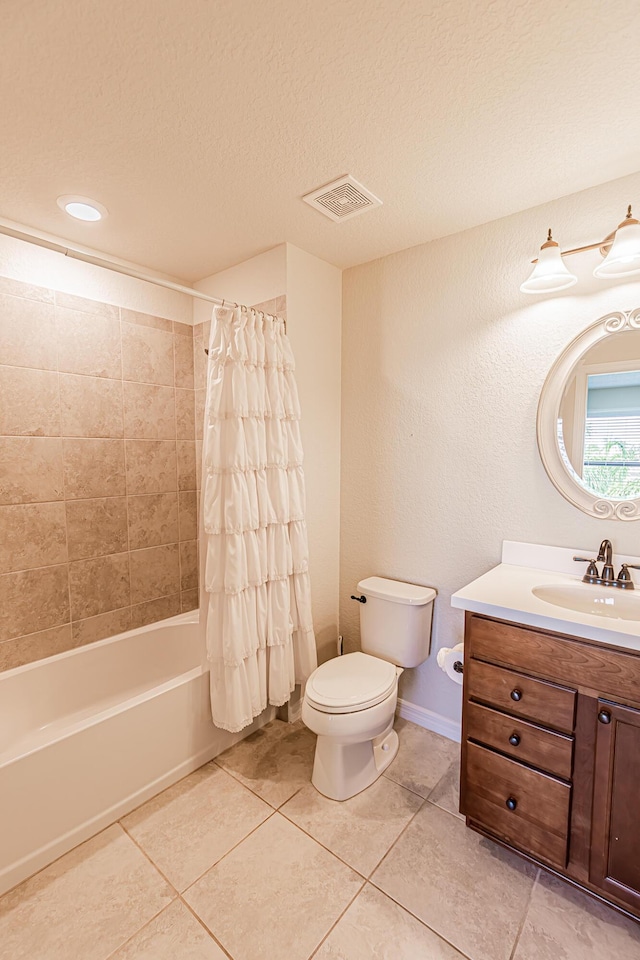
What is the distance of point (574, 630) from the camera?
1256 mm

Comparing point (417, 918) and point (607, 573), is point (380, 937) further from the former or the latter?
point (607, 573)

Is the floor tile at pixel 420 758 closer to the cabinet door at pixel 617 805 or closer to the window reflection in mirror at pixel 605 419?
the cabinet door at pixel 617 805

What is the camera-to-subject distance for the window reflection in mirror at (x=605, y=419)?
5.32 feet

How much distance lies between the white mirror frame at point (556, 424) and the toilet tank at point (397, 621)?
77cm

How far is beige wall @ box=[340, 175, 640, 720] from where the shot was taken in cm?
173

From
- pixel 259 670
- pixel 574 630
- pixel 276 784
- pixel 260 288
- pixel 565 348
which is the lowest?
pixel 276 784

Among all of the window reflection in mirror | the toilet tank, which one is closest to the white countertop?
the window reflection in mirror

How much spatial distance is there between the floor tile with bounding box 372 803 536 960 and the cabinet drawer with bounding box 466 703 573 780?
0.41 metres

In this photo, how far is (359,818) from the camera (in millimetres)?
1676

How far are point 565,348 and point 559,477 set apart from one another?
510 mm

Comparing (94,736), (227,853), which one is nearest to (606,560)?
(227,853)

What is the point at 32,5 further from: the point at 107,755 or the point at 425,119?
the point at 107,755

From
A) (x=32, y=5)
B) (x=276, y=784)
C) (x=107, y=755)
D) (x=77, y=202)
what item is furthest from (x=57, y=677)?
(x=32, y=5)

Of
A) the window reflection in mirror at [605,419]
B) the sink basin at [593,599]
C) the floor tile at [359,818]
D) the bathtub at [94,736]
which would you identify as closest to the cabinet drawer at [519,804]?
the floor tile at [359,818]
